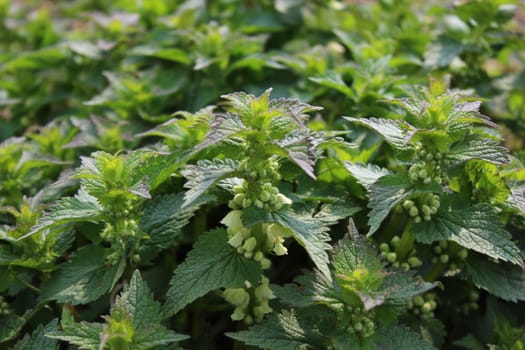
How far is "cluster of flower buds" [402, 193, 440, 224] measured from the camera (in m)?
1.66

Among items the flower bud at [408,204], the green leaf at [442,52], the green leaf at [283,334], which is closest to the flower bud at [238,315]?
the green leaf at [283,334]

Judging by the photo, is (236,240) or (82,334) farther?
(236,240)

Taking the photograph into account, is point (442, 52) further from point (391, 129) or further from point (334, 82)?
point (391, 129)

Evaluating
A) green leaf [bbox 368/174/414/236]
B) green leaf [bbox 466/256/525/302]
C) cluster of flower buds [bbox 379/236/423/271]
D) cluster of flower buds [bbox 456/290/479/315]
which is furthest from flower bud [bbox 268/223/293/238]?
cluster of flower buds [bbox 456/290/479/315]

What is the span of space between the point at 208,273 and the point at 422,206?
64 centimetres

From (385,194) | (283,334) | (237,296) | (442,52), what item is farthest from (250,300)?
(442,52)

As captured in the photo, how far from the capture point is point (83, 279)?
68.8 inches

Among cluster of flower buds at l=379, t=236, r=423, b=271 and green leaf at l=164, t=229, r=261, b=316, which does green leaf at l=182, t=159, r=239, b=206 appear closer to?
green leaf at l=164, t=229, r=261, b=316

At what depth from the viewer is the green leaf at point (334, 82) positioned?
220 cm

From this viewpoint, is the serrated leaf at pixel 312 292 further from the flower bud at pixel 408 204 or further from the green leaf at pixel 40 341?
the green leaf at pixel 40 341

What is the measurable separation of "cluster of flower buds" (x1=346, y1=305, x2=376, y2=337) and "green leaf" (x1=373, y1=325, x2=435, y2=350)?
0.09ft

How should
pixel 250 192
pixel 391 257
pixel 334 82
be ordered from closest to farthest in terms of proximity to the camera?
pixel 250 192 → pixel 391 257 → pixel 334 82

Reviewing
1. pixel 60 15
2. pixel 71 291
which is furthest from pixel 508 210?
pixel 60 15

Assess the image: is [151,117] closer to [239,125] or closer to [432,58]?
[239,125]
